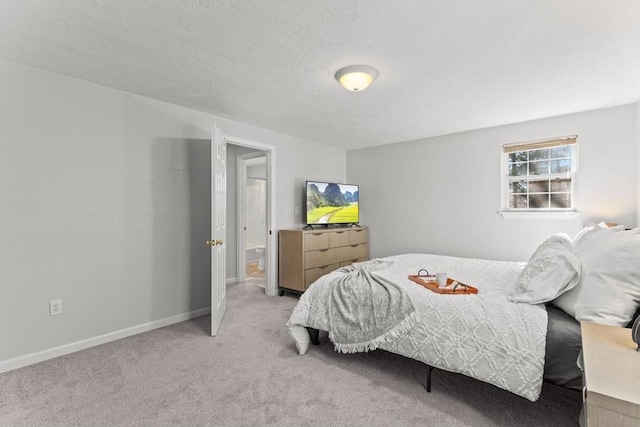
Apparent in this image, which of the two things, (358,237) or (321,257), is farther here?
(358,237)

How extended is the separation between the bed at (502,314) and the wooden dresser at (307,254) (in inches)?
62.4

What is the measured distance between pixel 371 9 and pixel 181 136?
2.40 metres

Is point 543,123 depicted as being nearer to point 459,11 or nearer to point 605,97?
point 605,97

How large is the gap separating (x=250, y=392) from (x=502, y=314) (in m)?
1.62

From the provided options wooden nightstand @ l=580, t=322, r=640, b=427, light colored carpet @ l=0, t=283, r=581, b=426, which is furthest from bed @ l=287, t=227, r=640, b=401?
wooden nightstand @ l=580, t=322, r=640, b=427

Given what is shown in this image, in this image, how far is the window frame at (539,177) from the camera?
Result: 3645 mm

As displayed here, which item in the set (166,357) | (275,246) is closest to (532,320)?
(166,357)

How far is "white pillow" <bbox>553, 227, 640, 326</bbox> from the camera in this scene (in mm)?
1527

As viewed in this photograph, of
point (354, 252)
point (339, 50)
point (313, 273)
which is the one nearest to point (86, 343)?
point (313, 273)

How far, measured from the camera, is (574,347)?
1.61 metres

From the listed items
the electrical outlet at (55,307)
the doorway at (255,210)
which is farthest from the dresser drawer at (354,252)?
the electrical outlet at (55,307)

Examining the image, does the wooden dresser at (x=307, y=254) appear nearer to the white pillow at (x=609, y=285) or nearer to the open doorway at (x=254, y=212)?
the open doorway at (x=254, y=212)

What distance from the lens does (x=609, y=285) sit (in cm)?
160

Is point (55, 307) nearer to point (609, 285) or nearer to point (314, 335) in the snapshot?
point (314, 335)
